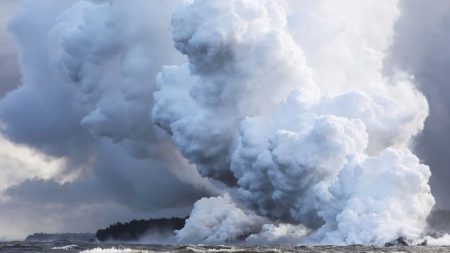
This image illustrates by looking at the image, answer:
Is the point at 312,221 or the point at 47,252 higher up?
the point at 312,221

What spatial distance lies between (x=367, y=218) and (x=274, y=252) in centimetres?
2816

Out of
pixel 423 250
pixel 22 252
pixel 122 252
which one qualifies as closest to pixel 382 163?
pixel 423 250

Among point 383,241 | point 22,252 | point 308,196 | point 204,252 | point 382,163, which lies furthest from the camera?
point 308,196

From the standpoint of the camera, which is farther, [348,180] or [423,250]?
[348,180]

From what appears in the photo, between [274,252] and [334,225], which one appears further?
[334,225]

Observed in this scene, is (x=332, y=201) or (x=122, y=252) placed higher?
(x=332, y=201)

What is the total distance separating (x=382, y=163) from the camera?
143 m

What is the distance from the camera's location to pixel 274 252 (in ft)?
379

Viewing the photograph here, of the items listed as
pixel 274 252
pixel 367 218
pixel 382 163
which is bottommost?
pixel 274 252

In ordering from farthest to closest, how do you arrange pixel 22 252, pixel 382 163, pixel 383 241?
pixel 382 163
pixel 383 241
pixel 22 252

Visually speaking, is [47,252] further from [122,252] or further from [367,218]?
[367,218]

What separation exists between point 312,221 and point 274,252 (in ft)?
160

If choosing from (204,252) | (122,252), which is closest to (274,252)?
(204,252)

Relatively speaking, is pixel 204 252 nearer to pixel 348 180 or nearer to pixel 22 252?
pixel 22 252
